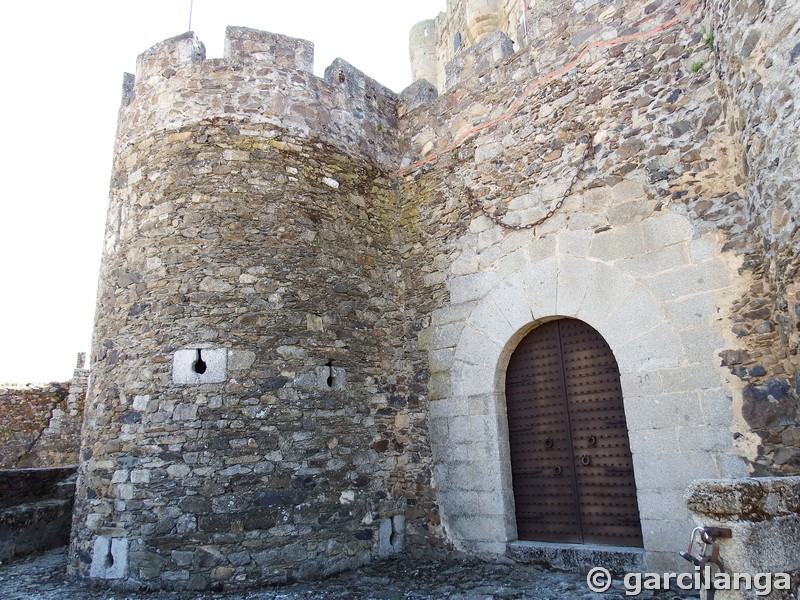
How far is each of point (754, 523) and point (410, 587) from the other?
8.44 ft

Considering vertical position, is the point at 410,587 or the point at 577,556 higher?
the point at 577,556

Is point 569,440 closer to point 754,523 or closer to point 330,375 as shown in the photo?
point 330,375

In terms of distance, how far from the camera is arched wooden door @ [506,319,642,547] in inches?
169

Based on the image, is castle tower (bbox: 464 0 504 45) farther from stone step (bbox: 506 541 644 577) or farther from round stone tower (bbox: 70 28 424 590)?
stone step (bbox: 506 541 644 577)

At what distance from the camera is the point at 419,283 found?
5668mm

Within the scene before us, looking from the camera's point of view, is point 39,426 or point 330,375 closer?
point 330,375

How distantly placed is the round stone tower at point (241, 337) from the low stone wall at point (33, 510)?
1360 millimetres

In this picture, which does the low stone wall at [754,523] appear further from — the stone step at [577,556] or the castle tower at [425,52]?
the castle tower at [425,52]

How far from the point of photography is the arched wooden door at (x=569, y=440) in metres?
4.30

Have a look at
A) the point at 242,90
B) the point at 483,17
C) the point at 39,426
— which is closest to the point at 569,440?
the point at 242,90

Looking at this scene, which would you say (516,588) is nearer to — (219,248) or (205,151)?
(219,248)

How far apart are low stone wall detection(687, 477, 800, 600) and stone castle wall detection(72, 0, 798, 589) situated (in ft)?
3.90

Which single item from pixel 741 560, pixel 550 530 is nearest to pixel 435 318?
pixel 550 530

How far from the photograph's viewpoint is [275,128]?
5379 mm
